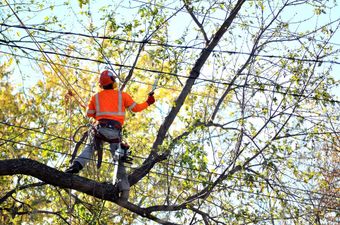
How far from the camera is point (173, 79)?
11492 millimetres

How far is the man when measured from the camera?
28.9ft

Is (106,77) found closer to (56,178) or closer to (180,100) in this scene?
(56,178)

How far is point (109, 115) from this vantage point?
349 inches

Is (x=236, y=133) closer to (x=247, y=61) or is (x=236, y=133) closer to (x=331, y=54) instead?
(x=247, y=61)

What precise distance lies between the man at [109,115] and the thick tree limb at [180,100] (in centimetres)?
63

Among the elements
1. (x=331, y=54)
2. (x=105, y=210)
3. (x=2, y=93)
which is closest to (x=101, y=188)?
(x=105, y=210)

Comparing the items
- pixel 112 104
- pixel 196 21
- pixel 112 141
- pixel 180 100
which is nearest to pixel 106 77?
pixel 112 104

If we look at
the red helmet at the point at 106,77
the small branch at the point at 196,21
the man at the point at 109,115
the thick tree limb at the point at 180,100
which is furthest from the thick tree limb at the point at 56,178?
the small branch at the point at 196,21

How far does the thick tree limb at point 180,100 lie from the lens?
9508 mm

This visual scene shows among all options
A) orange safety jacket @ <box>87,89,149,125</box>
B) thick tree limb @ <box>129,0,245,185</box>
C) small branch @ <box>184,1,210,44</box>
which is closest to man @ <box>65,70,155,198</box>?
orange safety jacket @ <box>87,89,149,125</box>

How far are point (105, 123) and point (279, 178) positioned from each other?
2890mm

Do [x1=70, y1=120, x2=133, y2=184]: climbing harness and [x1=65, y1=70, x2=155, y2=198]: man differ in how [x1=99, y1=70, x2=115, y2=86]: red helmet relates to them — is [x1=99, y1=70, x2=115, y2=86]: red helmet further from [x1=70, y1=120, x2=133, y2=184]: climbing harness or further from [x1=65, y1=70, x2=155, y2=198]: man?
[x1=70, y1=120, x2=133, y2=184]: climbing harness

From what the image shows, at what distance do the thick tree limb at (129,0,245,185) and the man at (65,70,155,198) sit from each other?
634 millimetres

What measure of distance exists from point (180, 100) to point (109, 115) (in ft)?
5.65
